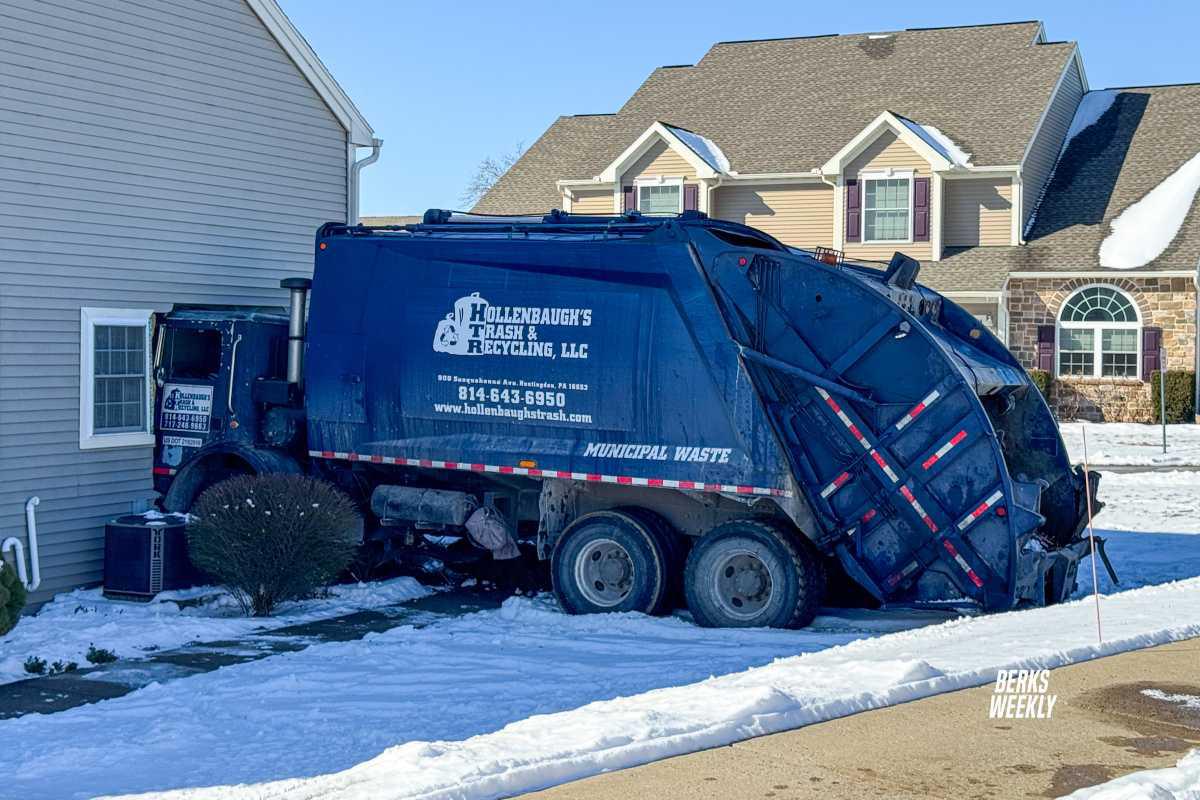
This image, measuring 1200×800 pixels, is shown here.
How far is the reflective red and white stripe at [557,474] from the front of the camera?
12.5 metres

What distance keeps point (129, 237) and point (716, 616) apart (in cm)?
690

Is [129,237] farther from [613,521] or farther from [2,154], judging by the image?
[613,521]

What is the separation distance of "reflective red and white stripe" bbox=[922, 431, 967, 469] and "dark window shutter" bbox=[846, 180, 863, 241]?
23.9 metres

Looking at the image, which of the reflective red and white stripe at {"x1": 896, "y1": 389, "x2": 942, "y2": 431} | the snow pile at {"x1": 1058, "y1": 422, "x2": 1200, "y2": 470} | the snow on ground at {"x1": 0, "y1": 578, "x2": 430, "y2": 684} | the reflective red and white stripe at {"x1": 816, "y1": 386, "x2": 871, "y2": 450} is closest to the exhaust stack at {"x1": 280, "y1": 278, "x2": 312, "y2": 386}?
the snow on ground at {"x1": 0, "y1": 578, "x2": 430, "y2": 684}

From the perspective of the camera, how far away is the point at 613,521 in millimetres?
13195

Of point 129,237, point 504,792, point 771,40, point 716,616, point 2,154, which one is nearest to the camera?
point 504,792

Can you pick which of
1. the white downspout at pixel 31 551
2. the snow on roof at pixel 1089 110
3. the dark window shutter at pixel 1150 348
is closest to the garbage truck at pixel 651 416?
the white downspout at pixel 31 551

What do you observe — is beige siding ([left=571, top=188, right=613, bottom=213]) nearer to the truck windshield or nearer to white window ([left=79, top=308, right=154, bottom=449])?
the truck windshield

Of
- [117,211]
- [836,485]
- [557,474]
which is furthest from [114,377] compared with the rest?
[836,485]

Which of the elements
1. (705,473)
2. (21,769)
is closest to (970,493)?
(705,473)

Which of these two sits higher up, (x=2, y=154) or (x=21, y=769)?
(x=2, y=154)

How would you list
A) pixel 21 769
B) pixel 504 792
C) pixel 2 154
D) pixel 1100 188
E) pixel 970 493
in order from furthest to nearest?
pixel 1100 188, pixel 2 154, pixel 970 493, pixel 21 769, pixel 504 792

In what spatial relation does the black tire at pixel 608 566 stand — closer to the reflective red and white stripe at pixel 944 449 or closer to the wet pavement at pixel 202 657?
the wet pavement at pixel 202 657

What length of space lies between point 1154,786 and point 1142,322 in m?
27.7
